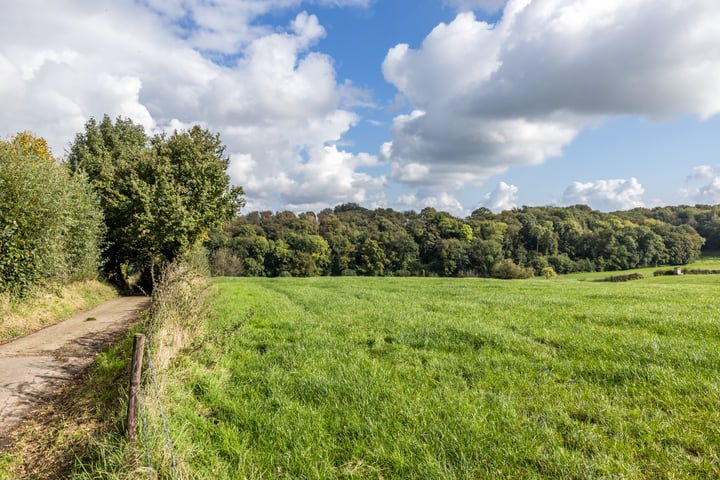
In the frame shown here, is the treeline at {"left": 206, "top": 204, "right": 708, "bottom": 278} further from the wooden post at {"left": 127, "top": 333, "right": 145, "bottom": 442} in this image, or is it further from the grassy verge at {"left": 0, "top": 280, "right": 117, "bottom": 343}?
the wooden post at {"left": 127, "top": 333, "right": 145, "bottom": 442}

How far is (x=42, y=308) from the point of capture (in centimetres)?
1192

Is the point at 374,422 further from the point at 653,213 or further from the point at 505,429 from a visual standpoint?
the point at 653,213

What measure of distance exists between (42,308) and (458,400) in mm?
15275

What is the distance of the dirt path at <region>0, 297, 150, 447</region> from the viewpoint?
5.38 meters

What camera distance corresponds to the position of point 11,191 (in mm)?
10844

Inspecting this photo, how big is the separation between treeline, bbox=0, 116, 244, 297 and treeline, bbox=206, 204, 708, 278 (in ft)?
132

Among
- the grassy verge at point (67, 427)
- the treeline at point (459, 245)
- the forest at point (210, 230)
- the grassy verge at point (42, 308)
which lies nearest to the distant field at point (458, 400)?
the grassy verge at point (67, 427)

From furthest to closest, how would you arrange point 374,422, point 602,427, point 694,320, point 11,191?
point 11,191, point 694,320, point 374,422, point 602,427

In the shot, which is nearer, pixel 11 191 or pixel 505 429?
pixel 505 429

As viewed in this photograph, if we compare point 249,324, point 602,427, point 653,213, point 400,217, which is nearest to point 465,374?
point 602,427

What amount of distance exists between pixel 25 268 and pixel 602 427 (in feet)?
54.2

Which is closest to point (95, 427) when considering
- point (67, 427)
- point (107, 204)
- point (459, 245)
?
point (67, 427)

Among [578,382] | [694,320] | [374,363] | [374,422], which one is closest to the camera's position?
[374,422]

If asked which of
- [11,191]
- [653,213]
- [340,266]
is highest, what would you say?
[653,213]
